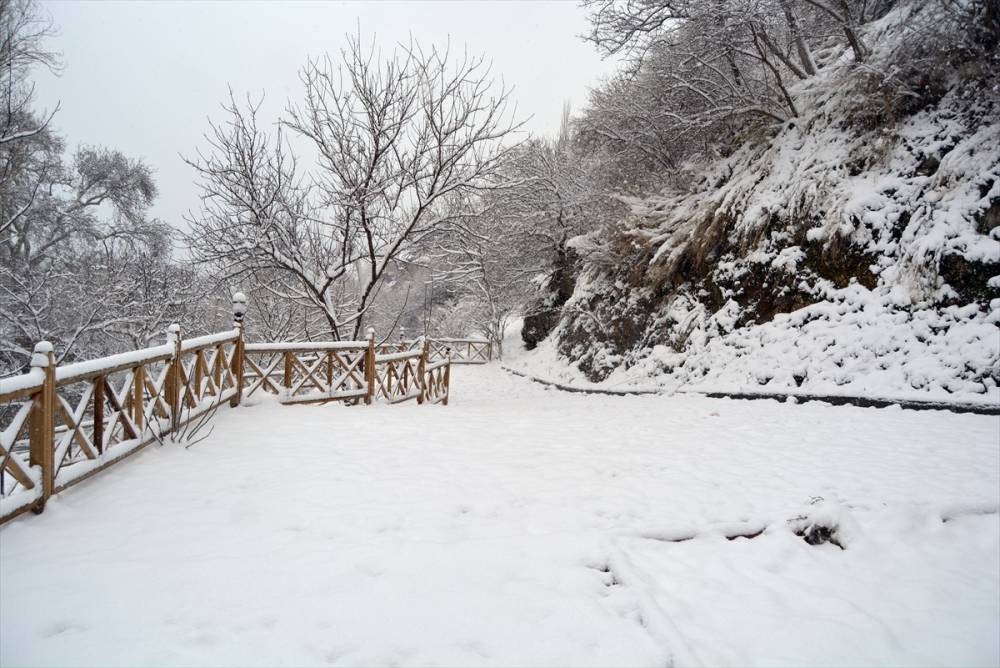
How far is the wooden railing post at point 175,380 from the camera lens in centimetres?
463

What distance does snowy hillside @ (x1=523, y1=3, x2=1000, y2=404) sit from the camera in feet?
21.2

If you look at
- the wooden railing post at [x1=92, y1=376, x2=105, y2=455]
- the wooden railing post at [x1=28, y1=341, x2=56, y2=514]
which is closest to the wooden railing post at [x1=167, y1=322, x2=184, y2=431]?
the wooden railing post at [x1=92, y1=376, x2=105, y2=455]

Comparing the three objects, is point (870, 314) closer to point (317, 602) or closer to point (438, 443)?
point (438, 443)

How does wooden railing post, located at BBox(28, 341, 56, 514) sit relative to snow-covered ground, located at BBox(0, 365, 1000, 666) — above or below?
above

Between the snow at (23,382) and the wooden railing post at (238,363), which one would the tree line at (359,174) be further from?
the snow at (23,382)

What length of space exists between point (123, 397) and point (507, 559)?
3571 mm

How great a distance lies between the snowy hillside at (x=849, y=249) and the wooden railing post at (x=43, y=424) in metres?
8.60

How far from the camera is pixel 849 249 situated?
7859 mm

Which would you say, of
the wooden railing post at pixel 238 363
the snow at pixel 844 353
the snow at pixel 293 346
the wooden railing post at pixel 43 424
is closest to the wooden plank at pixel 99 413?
the wooden railing post at pixel 43 424

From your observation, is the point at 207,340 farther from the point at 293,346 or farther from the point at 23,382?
the point at 23,382

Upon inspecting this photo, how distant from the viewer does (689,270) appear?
10766 mm

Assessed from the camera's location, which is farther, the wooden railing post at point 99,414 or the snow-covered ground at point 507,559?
the wooden railing post at point 99,414

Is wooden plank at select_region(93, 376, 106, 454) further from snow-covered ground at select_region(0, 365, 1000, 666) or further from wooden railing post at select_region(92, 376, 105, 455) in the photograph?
snow-covered ground at select_region(0, 365, 1000, 666)

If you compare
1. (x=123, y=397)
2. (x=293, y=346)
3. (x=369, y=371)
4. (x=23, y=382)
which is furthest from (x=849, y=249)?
(x=23, y=382)
